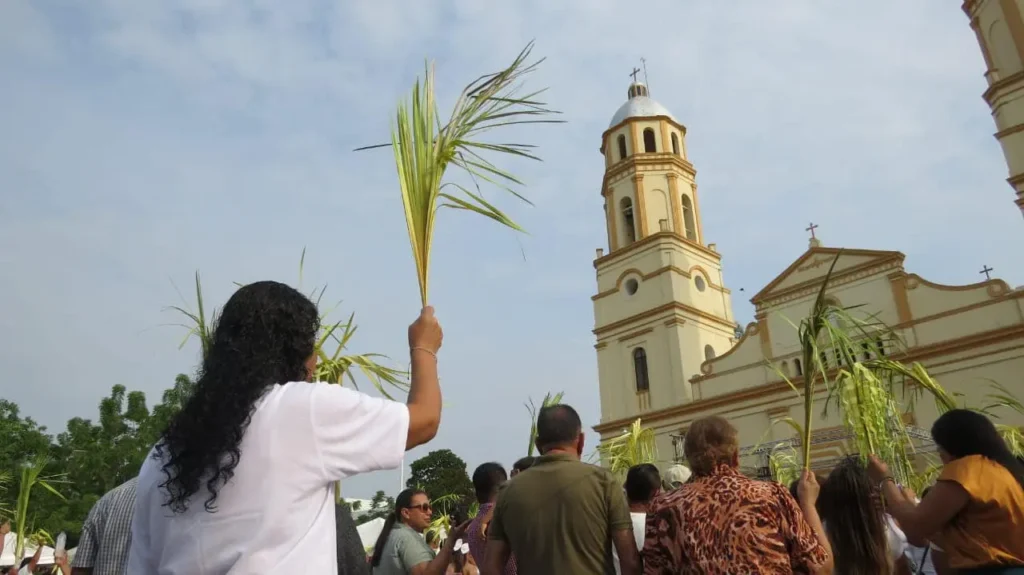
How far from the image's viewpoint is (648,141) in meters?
31.5

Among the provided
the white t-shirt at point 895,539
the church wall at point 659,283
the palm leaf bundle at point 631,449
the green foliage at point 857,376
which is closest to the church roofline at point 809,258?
the church wall at point 659,283

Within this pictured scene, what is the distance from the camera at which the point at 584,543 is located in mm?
3287

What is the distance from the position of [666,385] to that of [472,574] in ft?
78.0

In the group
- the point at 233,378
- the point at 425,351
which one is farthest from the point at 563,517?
the point at 233,378

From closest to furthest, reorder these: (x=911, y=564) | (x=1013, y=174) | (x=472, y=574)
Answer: (x=911, y=564)
(x=472, y=574)
(x=1013, y=174)

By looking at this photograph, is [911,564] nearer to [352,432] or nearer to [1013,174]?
[352,432]

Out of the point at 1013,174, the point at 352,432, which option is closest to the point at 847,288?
the point at 1013,174

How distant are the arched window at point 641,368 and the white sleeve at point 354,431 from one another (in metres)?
27.6

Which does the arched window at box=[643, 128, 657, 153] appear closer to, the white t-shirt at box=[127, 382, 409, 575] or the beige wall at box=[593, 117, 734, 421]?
the beige wall at box=[593, 117, 734, 421]

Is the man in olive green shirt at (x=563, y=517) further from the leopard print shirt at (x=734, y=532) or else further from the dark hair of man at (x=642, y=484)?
the dark hair of man at (x=642, y=484)

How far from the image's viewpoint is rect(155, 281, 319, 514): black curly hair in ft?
5.33

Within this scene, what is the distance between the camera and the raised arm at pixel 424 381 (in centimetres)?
177

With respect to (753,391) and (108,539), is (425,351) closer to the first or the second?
(108,539)

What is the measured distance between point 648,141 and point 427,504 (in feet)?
93.6
